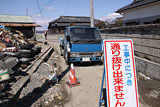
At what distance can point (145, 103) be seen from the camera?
12.4ft

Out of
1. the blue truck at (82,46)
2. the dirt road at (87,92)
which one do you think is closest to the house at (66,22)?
the blue truck at (82,46)

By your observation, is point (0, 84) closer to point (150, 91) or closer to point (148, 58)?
point (150, 91)

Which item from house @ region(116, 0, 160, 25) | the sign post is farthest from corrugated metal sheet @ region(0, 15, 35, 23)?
the sign post

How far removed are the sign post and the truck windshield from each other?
441cm

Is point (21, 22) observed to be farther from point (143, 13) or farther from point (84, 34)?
point (143, 13)

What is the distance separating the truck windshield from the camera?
24.5 ft

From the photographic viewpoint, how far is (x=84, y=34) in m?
7.65

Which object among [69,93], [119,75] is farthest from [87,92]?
[119,75]

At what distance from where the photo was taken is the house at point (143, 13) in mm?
9344

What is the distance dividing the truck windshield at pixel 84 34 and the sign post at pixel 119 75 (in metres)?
4.41

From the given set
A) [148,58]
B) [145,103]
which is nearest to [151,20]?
[148,58]

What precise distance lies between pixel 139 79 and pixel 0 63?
227 inches

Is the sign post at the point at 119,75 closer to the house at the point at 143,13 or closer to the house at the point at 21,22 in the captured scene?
the house at the point at 143,13

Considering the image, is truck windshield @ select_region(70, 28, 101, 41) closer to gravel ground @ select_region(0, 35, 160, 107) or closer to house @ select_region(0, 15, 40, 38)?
gravel ground @ select_region(0, 35, 160, 107)
